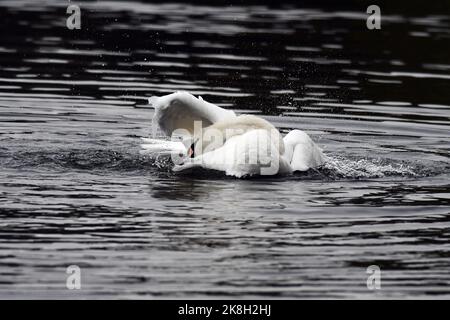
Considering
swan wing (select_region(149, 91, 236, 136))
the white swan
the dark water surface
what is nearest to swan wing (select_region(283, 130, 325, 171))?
the white swan

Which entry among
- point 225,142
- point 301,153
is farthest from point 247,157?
point 301,153

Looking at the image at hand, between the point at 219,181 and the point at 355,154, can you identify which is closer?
the point at 219,181

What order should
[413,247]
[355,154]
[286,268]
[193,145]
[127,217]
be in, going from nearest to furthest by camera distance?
1. [286,268]
2. [413,247]
3. [127,217]
4. [193,145]
5. [355,154]

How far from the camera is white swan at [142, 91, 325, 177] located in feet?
39.4

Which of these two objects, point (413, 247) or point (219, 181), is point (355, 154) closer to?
point (219, 181)

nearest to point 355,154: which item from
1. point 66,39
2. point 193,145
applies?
point 193,145

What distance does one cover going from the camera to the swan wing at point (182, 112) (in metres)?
13.1

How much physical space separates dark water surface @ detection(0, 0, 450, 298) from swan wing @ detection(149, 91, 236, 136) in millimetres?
471

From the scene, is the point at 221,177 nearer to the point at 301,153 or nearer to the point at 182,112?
the point at 301,153

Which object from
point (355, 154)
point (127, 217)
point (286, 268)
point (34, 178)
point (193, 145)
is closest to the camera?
point (286, 268)

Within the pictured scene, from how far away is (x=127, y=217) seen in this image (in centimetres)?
1065

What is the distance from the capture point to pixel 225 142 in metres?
12.6

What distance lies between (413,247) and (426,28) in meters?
16.3

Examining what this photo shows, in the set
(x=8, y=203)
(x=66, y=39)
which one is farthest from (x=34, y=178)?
(x=66, y=39)
